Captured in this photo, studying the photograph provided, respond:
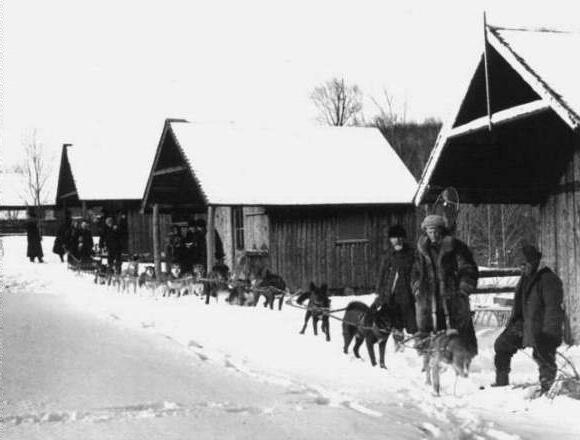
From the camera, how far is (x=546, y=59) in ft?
32.5

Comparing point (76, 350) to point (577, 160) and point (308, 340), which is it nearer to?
point (308, 340)

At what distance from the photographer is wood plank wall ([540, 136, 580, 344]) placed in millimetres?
11219

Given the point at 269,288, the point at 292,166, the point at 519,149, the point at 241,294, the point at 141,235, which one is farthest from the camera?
the point at 141,235

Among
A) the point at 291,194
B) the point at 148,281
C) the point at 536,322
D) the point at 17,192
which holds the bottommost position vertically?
the point at 148,281

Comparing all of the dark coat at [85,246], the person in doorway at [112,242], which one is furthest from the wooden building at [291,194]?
the dark coat at [85,246]

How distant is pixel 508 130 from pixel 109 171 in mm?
24898

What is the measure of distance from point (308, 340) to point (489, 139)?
13.0ft

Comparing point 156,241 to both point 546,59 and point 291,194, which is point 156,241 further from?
point 546,59

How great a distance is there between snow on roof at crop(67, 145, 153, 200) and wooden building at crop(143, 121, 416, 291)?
9.53m

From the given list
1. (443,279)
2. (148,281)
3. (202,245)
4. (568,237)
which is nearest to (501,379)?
(443,279)

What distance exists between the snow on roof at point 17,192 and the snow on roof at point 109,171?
18.3 metres

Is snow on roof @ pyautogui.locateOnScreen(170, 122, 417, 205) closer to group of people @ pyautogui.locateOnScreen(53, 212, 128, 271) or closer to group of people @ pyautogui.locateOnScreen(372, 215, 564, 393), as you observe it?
group of people @ pyautogui.locateOnScreen(53, 212, 128, 271)

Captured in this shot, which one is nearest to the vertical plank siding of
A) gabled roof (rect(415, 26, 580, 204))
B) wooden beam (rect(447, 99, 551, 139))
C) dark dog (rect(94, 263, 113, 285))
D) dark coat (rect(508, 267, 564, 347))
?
gabled roof (rect(415, 26, 580, 204))

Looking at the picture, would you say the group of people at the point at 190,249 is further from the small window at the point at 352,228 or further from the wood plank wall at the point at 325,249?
the small window at the point at 352,228
